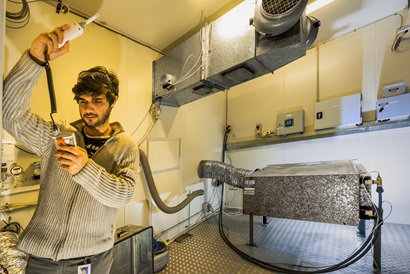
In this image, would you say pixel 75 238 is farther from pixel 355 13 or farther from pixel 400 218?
pixel 400 218

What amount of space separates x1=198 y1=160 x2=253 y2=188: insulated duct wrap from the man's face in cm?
241

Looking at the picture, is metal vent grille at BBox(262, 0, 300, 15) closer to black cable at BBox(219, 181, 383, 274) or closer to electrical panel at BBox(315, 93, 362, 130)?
black cable at BBox(219, 181, 383, 274)

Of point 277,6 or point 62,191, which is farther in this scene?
point 277,6

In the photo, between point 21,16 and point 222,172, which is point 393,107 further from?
point 21,16

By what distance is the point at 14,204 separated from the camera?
135cm

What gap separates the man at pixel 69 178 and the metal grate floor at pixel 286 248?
4.88 feet

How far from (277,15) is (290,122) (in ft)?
8.13

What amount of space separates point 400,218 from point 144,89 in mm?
4208

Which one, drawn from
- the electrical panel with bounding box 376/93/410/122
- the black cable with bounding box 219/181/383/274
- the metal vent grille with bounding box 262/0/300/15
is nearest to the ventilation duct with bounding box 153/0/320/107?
the metal vent grille with bounding box 262/0/300/15

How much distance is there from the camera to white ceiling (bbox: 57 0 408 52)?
1.78 metres

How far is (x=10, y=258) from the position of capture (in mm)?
999

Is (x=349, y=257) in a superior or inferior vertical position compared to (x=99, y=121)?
inferior

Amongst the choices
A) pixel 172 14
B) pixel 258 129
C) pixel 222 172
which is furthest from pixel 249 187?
pixel 258 129

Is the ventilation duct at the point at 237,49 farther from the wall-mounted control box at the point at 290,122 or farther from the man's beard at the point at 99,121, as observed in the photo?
the wall-mounted control box at the point at 290,122
